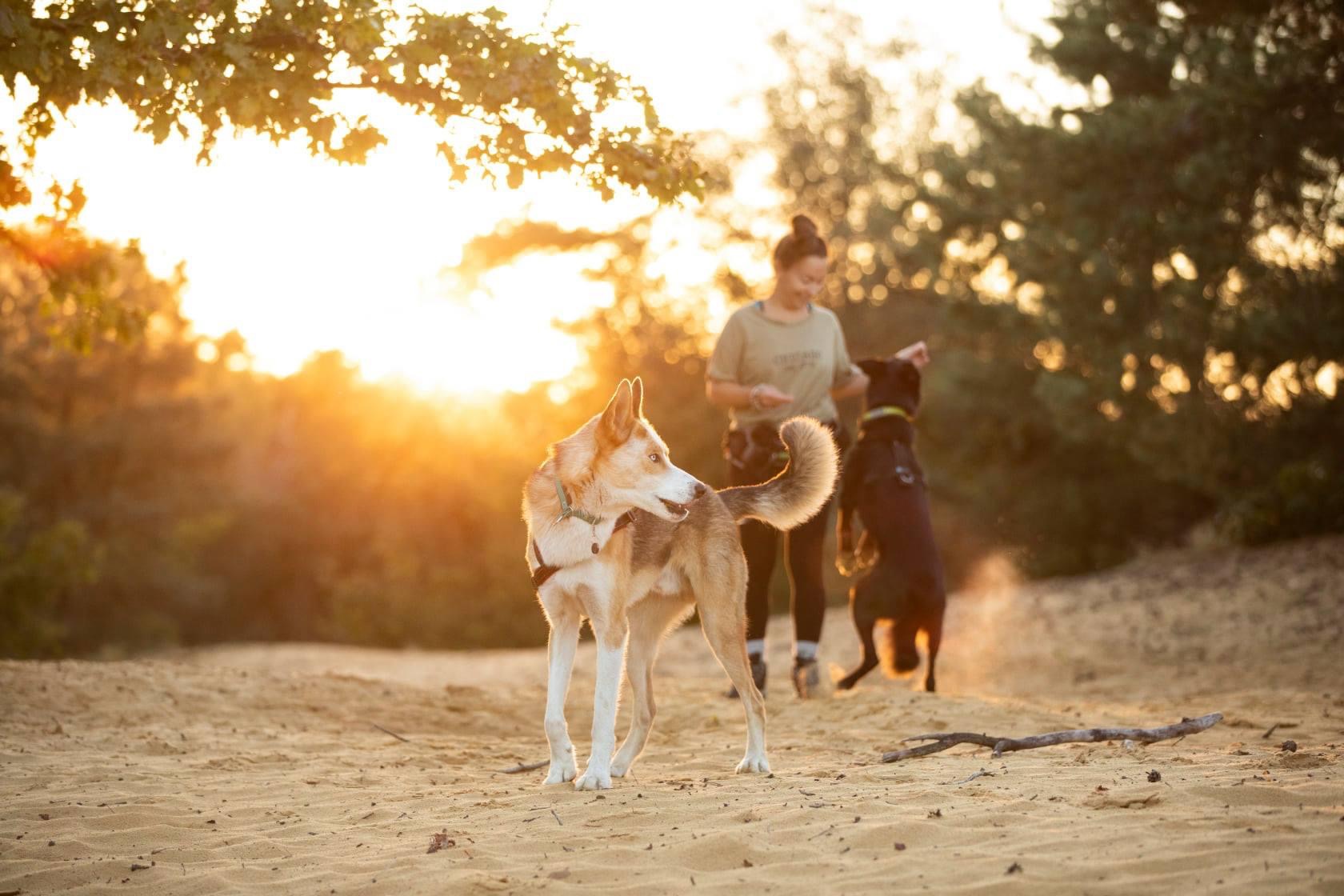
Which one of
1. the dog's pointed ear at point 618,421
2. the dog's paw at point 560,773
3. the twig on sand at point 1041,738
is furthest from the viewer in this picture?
the twig on sand at point 1041,738

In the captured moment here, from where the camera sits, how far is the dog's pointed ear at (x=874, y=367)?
8562 millimetres

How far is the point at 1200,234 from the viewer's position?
46.3 feet

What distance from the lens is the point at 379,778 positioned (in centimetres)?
648

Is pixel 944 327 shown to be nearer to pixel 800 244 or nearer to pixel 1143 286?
pixel 1143 286

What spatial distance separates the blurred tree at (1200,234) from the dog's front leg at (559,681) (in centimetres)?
1024

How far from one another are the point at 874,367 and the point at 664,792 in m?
3.91

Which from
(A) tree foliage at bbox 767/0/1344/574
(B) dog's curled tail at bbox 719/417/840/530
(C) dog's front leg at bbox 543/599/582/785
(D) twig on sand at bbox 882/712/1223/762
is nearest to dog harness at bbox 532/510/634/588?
(C) dog's front leg at bbox 543/599/582/785

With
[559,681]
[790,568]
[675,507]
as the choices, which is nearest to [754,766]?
[559,681]

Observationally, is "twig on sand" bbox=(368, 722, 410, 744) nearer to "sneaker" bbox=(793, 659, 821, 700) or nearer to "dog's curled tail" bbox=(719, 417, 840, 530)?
"sneaker" bbox=(793, 659, 821, 700)

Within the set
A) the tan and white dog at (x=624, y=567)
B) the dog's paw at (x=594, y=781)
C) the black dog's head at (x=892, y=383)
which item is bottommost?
the dog's paw at (x=594, y=781)

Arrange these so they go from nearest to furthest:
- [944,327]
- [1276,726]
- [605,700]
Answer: [605,700], [1276,726], [944,327]

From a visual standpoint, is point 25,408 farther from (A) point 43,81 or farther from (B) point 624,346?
(A) point 43,81

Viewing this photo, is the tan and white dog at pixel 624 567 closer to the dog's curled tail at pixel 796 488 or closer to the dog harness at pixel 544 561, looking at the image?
the dog harness at pixel 544 561

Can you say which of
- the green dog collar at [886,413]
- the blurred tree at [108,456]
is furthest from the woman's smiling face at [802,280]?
the blurred tree at [108,456]
